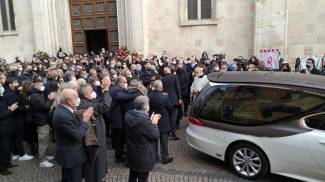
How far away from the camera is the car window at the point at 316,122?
4.62 metres

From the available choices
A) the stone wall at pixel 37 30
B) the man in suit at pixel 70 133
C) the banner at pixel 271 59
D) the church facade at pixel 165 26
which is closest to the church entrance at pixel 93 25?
the church facade at pixel 165 26

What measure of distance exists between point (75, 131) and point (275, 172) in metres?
3.28

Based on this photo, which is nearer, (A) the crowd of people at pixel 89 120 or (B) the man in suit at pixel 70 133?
(B) the man in suit at pixel 70 133

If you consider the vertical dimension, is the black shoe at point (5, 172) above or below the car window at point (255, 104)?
below

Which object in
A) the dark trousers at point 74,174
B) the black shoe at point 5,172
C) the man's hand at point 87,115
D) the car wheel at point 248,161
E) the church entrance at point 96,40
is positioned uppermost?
the church entrance at point 96,40

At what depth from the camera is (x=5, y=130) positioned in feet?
19.7

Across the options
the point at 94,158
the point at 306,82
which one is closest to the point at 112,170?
the point at 94,158

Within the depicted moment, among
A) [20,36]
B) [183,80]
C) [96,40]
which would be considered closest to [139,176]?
[183,80]

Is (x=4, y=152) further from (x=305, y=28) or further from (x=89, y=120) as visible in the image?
(x=305, y=28)

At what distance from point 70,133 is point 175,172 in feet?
8.38

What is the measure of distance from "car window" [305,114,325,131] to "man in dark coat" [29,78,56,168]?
15.1 ft

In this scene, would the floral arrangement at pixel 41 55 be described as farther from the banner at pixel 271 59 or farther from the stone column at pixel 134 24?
the banner at pixel 271 59

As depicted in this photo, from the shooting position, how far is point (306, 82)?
5.03 m

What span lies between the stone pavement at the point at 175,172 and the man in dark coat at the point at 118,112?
1.20 ft
